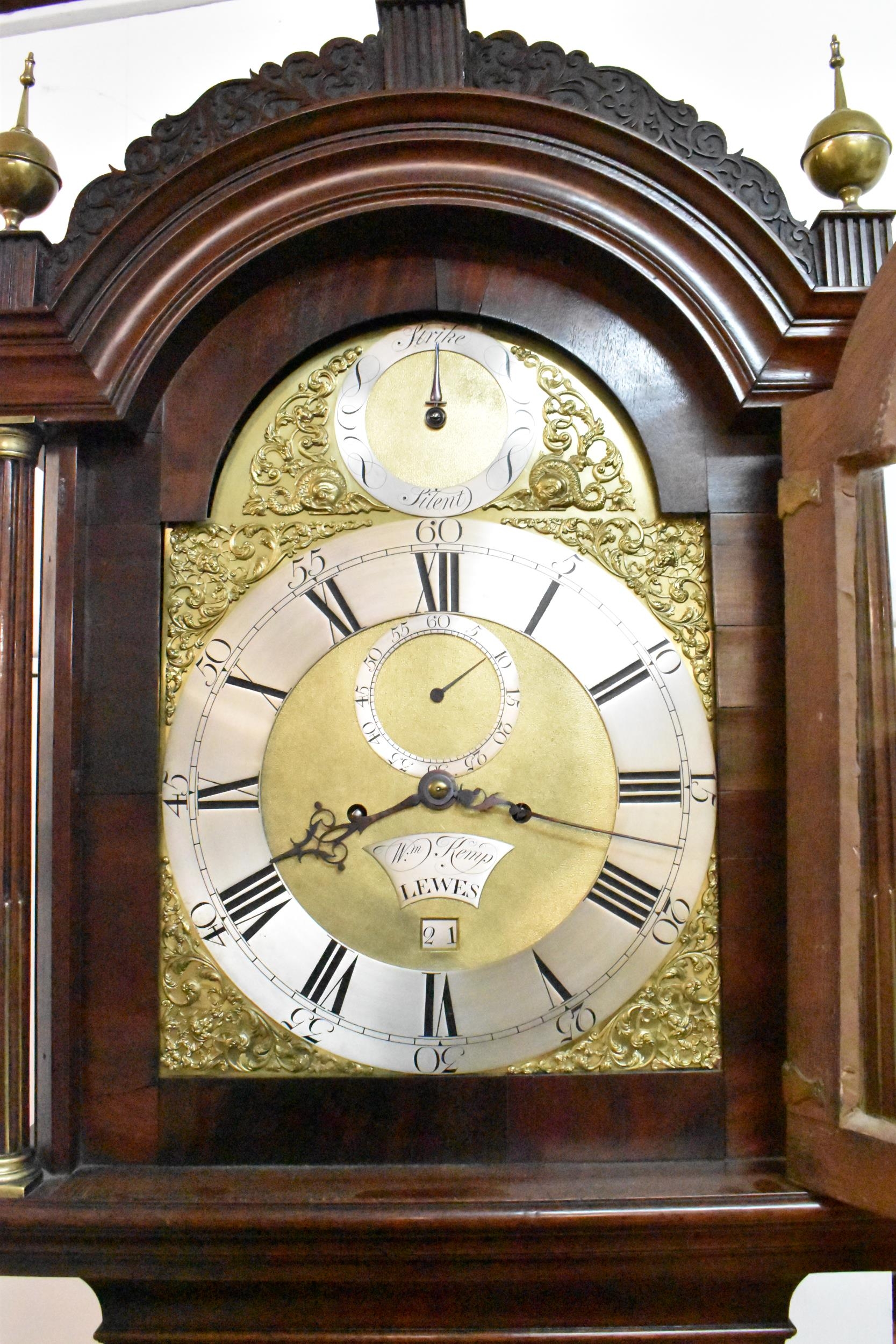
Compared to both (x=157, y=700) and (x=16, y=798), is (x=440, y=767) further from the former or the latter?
(x=16, y=798)

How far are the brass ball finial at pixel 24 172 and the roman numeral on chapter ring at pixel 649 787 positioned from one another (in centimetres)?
114

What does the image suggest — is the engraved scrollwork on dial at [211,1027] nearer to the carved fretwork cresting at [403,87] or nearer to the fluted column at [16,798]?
the fluted column at [16,798]

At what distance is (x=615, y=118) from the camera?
157cm

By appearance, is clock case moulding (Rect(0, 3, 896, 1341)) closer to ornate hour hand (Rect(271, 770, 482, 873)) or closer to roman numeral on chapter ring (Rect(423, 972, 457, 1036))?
roman numeral on chapter ring (Rect(423, 972, 457, 1036))

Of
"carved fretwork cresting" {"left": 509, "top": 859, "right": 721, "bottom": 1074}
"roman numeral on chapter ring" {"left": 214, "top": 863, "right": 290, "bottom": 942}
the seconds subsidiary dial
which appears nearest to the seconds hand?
the seconds subsidiary dial

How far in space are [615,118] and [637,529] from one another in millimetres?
554

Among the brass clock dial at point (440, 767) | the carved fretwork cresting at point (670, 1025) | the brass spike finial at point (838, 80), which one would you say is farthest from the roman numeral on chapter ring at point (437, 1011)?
the brass spike finial at point (838, 80)

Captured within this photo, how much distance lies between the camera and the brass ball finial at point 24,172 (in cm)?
157

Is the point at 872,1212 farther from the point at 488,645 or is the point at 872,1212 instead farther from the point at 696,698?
the point at 488,645

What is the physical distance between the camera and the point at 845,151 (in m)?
1.54

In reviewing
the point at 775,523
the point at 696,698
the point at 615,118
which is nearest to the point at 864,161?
the point at 615,118

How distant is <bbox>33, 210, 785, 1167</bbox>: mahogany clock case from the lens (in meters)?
1.54

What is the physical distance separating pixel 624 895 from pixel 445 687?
0.38 meters

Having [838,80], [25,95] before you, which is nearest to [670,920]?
[838,80]
